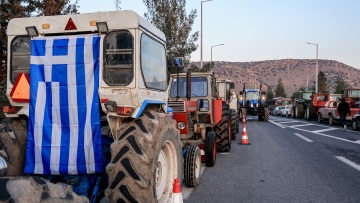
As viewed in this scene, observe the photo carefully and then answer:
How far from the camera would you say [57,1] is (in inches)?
657

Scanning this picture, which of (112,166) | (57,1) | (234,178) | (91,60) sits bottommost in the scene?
(234,178)

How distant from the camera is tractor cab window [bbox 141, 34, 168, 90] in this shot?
4964mm

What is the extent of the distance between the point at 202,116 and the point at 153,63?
16.3 ft

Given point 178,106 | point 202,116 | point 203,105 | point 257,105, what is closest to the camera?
point 178,106

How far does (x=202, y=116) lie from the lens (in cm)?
1013

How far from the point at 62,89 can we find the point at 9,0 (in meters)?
14.8

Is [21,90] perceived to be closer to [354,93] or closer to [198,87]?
[198,87]

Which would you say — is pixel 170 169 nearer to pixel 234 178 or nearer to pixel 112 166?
pixel 112 166

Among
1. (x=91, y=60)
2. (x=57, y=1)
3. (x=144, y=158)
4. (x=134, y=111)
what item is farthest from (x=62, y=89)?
(x=57, y=1)

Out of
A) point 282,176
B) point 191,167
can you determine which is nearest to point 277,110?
point 282,176

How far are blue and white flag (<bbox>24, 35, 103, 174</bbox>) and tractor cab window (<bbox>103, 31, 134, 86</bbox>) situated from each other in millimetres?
136

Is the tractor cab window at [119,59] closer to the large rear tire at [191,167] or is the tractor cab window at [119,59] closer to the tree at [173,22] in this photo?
the large rear tire at [191,167]

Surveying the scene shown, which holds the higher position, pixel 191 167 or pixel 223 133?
pixel 223 133

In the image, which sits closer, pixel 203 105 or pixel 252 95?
pixel 203 105
